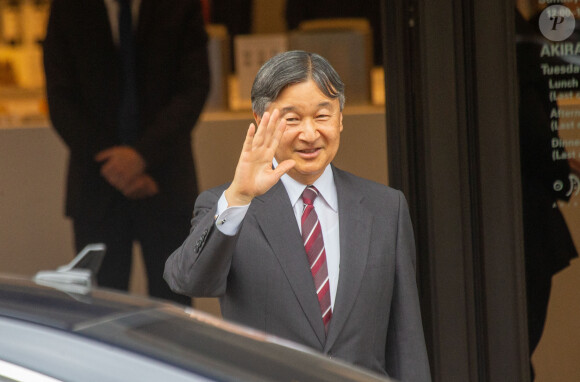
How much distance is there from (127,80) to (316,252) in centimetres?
246

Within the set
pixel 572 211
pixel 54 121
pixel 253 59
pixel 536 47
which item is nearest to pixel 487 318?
pixel 572 211

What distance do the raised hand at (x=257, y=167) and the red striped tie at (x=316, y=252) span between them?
0.31 metres

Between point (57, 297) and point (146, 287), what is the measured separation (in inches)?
119

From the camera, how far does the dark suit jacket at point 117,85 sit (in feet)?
16.1

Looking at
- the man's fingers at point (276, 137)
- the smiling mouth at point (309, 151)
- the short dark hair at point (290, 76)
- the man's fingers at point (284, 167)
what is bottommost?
the man's fingers at point (284, 167)

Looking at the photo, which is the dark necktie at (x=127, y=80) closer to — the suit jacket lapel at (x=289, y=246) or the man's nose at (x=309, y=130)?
the suit jacket lapel at (x=289, y=246)

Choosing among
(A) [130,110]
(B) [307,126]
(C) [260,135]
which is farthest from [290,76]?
(A) [130,110]

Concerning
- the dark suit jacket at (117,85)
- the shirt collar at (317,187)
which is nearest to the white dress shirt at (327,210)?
the shirt collar at (317,187)

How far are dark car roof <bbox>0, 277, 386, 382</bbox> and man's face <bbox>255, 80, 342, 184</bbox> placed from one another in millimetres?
623

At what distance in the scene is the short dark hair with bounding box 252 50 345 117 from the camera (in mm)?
2688

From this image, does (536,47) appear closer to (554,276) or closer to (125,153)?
(554,276)

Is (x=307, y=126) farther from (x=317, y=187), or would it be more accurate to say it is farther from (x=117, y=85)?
(x=117, y=85)

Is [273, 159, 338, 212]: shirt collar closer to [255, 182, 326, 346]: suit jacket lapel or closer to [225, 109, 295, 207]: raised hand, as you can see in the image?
[255, 182, 326, 346]: suit jacket lapel

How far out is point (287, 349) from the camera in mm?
2197
